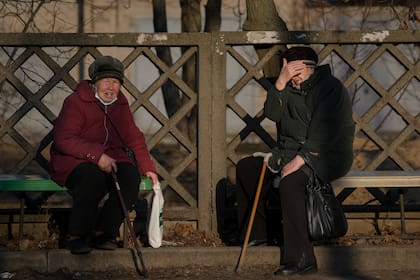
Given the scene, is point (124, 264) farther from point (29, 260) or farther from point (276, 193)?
point (276, 193)

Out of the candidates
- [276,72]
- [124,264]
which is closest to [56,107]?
[276,72]

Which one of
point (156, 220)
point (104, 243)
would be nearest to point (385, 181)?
point (156, 220)

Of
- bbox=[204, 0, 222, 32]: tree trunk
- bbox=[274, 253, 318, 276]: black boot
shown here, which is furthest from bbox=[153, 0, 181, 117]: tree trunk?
bbox=[274, 253, 318, 276]: black boot

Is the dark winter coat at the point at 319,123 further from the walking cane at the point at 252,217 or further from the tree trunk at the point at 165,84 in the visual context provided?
the tree trunk at the point at 165,84

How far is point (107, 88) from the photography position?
752 cm

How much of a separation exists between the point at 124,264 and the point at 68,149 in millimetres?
854

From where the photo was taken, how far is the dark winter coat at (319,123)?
729 centimetres

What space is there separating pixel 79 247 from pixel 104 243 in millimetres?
185

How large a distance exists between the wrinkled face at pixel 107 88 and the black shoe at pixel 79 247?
973 mm

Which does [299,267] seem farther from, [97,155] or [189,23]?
[189,23]

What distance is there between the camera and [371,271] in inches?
295

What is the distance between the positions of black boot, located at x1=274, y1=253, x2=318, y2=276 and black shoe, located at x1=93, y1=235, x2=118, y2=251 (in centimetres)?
112

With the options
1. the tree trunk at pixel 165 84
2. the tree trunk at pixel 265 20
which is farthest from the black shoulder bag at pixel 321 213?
the tree trunk at pixel 165 84

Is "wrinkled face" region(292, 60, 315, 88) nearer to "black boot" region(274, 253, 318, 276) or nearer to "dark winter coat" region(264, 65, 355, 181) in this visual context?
"dark winter coat" region(264, 65, 355, 181)
